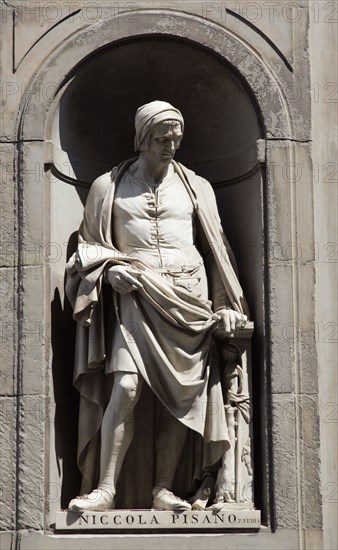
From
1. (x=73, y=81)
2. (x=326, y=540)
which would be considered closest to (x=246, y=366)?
(x=326, y=540)

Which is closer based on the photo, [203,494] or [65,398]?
[203,494]

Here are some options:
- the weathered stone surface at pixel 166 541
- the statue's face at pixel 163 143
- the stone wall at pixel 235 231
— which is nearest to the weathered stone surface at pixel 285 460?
the stone wall at pixel 235 231

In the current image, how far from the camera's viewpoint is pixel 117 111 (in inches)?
638

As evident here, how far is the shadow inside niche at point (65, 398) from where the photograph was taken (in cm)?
1512

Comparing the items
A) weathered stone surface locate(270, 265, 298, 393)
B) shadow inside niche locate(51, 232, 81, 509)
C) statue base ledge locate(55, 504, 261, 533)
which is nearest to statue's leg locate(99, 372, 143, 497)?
statue base ledge locate(55, 504, 261, 533)

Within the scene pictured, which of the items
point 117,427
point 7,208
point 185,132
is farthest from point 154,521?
point 185,132

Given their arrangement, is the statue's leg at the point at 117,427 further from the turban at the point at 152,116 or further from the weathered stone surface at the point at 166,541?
the turban at the point at 152,116

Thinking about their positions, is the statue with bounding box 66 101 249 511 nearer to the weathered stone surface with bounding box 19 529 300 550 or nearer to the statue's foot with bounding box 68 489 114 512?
the statue's foot with bounding box 68 489 114 512

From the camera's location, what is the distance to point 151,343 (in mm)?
14914

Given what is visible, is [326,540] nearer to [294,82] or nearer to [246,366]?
[246,366]

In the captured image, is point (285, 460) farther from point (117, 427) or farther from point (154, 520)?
point (117, 427)

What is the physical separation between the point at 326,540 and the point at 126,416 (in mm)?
1611

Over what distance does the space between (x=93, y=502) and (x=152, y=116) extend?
2.74 meters

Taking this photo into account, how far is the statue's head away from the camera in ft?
50.1
